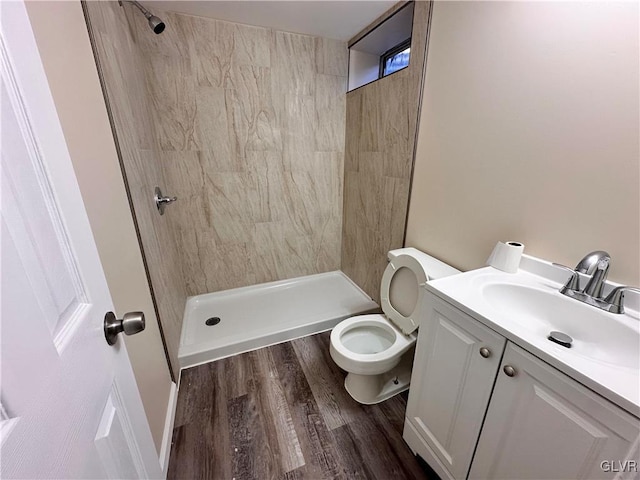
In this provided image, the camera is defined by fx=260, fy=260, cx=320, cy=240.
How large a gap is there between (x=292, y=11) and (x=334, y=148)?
1.00 metres

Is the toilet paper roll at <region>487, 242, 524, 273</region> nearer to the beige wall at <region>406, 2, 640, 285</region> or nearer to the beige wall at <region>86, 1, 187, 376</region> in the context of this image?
the beige wall at <region>406, 2, 640, 285</region>

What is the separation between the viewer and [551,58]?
0.94m

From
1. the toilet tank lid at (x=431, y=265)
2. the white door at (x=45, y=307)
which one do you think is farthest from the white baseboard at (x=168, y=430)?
the toilet tank lid at (x=431, y=265)

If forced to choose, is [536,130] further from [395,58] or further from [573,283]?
[395,58]

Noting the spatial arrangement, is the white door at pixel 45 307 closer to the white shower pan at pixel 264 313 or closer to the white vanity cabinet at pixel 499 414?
the white vanity cabinet at pixel 499 414

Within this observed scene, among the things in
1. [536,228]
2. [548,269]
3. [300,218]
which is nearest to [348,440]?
[548,269]

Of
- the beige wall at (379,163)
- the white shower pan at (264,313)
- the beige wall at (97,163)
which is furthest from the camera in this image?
the white shower pan at (264,313)

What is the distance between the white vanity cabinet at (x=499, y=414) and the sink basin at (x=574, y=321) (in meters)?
0.11

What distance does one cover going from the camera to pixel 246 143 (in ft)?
6.95

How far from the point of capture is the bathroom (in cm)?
84

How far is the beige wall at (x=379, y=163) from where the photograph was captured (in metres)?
1.55

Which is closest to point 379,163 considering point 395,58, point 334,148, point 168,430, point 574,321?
point 334,148

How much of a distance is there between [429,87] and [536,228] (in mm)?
925

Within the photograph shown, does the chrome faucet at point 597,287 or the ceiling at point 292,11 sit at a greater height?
the ceiling at point 292,11
